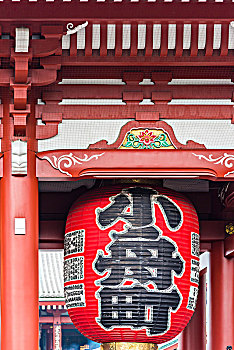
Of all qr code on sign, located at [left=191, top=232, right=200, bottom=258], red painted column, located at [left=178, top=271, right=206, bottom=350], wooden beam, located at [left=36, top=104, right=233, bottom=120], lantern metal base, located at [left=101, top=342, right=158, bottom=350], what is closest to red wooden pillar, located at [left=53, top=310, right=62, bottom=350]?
red painted column, located at [left=178, top=271, right=206, bottom=350]

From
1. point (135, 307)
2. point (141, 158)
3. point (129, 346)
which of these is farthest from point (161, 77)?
point (129, 346)

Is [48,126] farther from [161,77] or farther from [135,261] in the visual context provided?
[135,261]

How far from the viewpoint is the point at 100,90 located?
1068 centimetres

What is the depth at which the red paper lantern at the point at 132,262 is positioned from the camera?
11.2 m

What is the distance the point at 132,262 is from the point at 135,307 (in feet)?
1.73

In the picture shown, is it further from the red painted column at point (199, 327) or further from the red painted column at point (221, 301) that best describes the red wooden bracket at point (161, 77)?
the red painted column at point (199, 327)

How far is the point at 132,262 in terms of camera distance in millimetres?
11164

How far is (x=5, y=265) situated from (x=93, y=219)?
1.58m

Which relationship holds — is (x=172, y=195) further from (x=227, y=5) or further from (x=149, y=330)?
(x=227, y=5)

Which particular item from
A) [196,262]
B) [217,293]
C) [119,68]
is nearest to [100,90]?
[119,68]

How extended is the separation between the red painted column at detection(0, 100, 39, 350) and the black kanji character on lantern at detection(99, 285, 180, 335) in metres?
1.37

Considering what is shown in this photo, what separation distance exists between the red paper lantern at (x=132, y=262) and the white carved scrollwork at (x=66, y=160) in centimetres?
104

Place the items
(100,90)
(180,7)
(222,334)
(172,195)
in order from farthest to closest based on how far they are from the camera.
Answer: (222,334) < (172,195) < (100,90) < (180,7)

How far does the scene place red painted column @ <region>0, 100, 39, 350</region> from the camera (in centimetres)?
995
